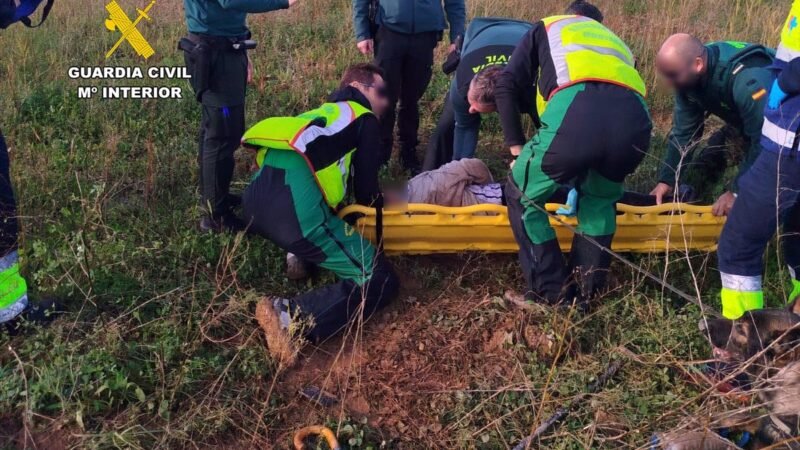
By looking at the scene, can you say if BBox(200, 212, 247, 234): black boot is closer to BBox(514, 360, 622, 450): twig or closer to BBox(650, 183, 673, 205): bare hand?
BBox(514, 360, 622, 450): twig

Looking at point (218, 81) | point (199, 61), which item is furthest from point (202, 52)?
point (218, 81)

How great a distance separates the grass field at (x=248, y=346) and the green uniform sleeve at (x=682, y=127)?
24.8 inches

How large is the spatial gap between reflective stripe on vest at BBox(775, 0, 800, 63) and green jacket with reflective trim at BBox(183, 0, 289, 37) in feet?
9.04

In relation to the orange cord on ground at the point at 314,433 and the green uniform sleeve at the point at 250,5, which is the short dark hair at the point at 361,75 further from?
the orange cord on ground at the point at 314,433

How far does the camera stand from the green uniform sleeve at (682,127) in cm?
447

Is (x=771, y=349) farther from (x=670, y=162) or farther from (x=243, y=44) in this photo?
(x=243, y=44)

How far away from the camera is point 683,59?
13.2 feet

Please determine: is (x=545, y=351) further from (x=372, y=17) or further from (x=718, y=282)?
(x=372, y=17)

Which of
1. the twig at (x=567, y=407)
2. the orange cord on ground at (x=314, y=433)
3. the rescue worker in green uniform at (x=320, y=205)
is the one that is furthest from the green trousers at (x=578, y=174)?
the orange cord on ground at (x=314, y=433)

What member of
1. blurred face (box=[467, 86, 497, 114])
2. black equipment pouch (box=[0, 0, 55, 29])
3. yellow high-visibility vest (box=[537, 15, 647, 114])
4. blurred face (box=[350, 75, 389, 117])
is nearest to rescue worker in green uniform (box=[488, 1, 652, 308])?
yellow high-visibility vest (box=[537, 15, 647, 114])

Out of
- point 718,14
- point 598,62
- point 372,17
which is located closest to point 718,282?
point 598,62

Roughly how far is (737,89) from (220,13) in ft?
10.1

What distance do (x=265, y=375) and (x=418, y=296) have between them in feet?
3.59

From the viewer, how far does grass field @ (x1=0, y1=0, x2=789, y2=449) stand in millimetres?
3078
